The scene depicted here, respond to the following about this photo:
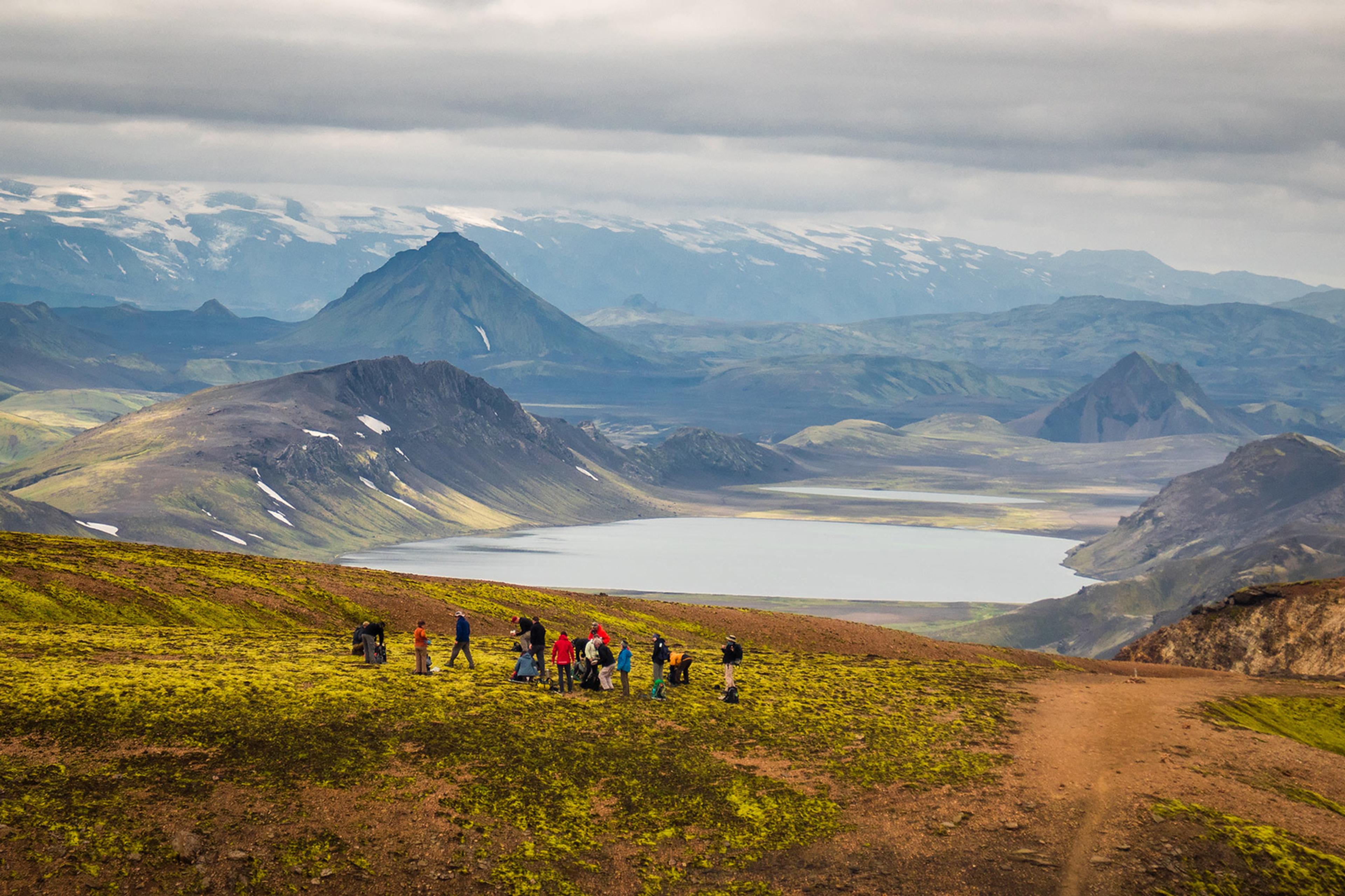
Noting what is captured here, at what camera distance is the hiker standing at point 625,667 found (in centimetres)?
7475

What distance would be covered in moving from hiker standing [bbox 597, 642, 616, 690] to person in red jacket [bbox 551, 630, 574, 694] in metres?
1.47

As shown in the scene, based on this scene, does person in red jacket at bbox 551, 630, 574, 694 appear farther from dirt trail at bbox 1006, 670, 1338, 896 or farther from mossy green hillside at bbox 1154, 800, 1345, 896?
mossy green hillside at bbox 1154, 800, 1345, 896

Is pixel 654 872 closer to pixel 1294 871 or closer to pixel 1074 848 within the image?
pixel 1074 848

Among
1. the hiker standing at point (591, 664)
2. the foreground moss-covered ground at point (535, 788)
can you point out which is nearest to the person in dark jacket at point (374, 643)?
the foreground moss-covered ground at point (535, 788)

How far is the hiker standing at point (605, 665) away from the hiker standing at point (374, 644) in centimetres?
1254

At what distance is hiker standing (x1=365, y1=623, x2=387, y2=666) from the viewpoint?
255 feet

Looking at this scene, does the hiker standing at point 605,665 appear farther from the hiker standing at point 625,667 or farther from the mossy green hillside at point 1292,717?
the mossy green hillside at point 1292,717

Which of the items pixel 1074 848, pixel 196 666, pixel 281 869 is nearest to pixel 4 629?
pixel 196 666

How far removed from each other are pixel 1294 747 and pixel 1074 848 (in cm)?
2997

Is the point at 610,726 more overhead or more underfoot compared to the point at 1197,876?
more overhead

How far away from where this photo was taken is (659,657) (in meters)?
75.8

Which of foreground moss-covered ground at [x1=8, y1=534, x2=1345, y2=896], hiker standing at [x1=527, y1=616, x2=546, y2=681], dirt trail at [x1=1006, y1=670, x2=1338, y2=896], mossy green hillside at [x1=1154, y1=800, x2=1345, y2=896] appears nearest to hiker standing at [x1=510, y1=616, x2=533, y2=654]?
hiker standing at [x1=527, y1=616, x2=546, y2=681]

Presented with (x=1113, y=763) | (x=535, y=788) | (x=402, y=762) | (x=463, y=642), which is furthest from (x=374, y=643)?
(x=1113, y=763)

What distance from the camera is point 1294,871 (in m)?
59.6
